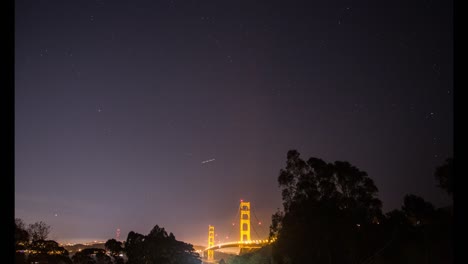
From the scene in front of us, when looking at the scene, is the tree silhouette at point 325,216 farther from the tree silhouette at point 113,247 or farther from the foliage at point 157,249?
the tree silhouette at point 113,247

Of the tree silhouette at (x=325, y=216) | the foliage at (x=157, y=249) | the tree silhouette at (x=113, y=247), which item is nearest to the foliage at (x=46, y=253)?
the tree silhouette at (x=113, y=247)

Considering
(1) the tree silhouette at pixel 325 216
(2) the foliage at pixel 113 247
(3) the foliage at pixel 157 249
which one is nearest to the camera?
(1) the tree silhouette at pixel 325 216

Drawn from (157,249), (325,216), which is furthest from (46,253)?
(325,216)

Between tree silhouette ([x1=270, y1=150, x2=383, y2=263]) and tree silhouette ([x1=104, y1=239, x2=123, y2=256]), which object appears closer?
tree silhouette ([x1=270, y1=150, x2=383, y2=263])

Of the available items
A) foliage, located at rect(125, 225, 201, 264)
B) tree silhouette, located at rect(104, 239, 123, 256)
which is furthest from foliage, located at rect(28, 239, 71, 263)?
foliage, located at rect(125, 225, 201, 264)

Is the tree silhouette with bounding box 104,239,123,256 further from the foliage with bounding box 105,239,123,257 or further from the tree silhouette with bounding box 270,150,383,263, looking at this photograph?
the tree silhouette with bounding box 270,150,383,263

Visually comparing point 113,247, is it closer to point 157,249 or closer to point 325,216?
point 157,249

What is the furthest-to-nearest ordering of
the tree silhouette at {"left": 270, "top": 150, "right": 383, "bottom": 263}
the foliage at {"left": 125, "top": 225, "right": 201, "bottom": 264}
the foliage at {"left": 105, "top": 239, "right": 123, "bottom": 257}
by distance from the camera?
the foliage at {"left": 105, "top": 239, "right": 123, "bottom": 257} → the foliage at {"left": 125, "top": 225, "right": 201, "bottom": 264} → the tree silhouette at {"left": 270, "top": 150, "right": 383, "bottom": 263}

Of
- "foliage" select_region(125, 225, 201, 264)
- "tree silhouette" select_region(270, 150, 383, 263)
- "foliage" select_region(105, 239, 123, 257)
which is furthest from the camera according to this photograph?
"foliage" select_region(105, 239, 123, 257)

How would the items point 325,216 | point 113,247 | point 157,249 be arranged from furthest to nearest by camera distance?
point 113,247
point 157,249
point 325,216

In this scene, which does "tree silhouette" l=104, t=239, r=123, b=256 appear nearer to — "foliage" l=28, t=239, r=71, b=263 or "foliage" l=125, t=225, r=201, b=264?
"foliage" l=125, t=225, r=201, b=264
